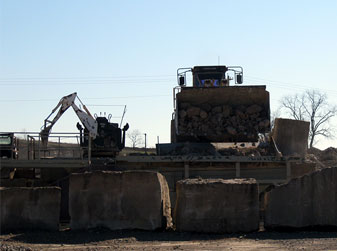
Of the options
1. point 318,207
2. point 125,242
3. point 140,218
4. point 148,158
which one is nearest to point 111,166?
point 148,158

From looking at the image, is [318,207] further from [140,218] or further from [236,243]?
[140,218]

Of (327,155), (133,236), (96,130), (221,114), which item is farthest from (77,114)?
(327,155)

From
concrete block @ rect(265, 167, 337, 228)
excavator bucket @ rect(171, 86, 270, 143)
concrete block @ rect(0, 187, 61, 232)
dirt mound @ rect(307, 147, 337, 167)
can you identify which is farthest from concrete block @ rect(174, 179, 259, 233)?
dirt mound @ rect(307, 147, 337, 167)

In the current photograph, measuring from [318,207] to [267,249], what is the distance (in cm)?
250

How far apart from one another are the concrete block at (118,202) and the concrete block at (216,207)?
→ 0.53 m

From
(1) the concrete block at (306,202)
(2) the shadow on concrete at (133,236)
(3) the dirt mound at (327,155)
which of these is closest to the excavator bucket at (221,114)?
(1) the concrete block at (306,202)

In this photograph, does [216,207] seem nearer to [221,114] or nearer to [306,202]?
[306,202]

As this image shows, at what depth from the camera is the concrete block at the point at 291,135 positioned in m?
17.0

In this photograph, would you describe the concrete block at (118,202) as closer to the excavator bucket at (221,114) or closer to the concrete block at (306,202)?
the concrete block at (306,202)

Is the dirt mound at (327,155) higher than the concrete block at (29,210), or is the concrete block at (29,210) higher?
the dirt mound at (327,155)

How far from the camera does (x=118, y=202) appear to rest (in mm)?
11781

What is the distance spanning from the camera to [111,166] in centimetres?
1517

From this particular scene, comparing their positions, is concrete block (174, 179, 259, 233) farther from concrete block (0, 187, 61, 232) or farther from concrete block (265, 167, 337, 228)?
concrete block (0, 187, 61, 232)

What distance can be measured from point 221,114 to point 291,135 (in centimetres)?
226
